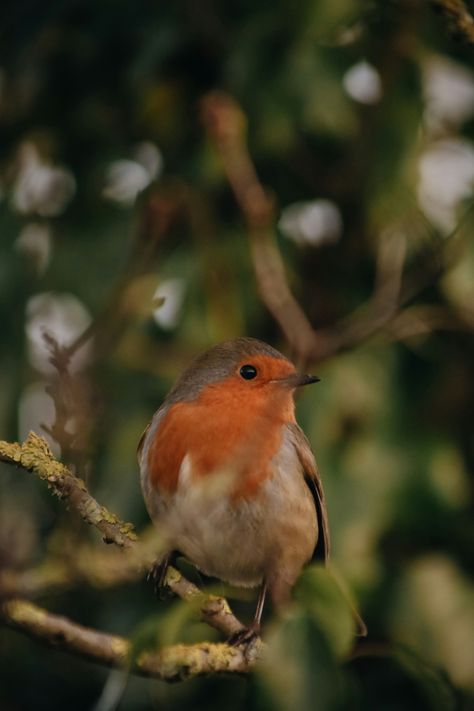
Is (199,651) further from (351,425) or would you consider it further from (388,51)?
(388,51)

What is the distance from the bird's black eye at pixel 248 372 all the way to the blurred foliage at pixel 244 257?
72cm

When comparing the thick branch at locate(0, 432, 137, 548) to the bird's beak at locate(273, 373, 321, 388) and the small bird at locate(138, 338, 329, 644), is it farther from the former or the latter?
the bird's beak at locate(273, 373, 321, 388)

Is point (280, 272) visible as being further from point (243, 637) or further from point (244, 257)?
point (243, 637)

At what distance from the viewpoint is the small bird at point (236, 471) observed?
131 inches

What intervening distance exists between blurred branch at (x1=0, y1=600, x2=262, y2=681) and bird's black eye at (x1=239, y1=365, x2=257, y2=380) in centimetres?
83

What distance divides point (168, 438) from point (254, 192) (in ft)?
5.53

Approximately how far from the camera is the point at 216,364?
3.61 m

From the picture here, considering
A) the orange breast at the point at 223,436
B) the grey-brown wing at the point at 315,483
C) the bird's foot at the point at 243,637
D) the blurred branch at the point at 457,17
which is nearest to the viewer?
the bird's foot at the point at 243,637

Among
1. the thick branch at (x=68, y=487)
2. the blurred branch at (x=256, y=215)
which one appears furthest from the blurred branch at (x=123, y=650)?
the blurred branch at (x=256, y=215)

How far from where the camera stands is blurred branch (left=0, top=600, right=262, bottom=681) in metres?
2.52

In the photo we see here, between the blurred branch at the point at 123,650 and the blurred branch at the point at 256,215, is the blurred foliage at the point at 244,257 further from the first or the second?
the blurred branch at the point at 123,650

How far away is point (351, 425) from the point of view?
4.52 meters

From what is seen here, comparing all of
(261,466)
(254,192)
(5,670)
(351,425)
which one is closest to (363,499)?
(351,425)

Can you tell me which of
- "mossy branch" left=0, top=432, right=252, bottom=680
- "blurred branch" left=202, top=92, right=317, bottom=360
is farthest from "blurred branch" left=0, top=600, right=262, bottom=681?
"blurred branch" left=202, top=92, right=317, bottom=360
